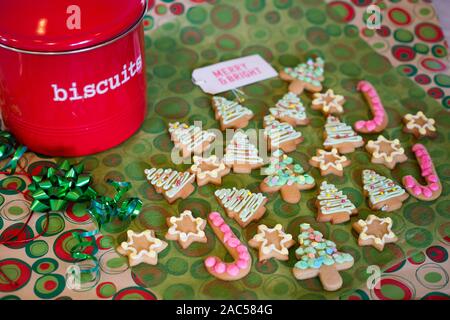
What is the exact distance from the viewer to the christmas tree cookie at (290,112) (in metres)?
1.53

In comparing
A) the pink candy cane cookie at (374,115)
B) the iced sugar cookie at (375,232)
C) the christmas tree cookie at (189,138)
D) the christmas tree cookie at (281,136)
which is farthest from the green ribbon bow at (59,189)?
the pink candy cane cookie at (374,115)

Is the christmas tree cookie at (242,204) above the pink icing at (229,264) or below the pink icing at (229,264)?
above

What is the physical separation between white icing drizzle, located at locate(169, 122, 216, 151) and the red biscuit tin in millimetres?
103

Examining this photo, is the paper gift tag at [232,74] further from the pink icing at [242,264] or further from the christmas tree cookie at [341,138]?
the pink icing at [242,264]

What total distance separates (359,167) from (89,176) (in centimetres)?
65

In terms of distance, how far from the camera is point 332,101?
5.18ft

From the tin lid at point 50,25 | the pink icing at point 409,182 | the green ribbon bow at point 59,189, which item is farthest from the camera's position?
the pink icing at point 409,182

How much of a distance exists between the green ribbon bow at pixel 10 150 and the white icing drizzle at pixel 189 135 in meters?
0.37

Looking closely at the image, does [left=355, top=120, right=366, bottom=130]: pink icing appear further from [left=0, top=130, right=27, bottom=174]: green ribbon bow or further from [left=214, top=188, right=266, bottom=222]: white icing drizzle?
[left=0, top=130, right=27, bottom=174]: green ribbon bow

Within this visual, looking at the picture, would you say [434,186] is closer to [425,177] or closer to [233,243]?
[425,177]

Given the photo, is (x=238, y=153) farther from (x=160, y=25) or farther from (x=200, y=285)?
(x=160, y=25)

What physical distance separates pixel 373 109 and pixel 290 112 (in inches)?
9.1

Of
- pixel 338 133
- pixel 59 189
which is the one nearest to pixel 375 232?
pixel 338 133

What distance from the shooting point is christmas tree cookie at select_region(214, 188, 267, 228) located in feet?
4.23
